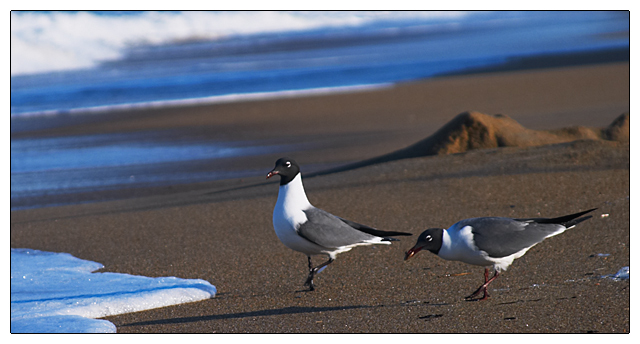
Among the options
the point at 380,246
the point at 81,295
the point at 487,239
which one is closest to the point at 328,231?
the point at 487,239

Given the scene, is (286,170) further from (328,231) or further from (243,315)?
(243,315)

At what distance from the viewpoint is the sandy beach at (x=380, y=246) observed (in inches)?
157

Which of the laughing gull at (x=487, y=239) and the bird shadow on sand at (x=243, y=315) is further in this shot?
the bird shadow on sand at (x=243, y=315)

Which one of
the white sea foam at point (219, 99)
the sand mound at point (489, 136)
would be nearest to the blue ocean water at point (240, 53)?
the white sea foam at point (219, 99)

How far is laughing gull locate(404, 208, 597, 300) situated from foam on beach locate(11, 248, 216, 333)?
5.41 ft

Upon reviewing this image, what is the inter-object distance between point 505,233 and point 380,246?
5.40 feet

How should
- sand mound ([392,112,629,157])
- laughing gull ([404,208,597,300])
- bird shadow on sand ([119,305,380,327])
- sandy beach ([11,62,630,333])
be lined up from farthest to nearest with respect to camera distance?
sand mound ([392,112,629,157])
bird shadow on sand ([119,305,380,327])
sandy beach ([11,62,630,333])
laughing gull ([404,208,597,300])

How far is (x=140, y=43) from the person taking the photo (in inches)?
994

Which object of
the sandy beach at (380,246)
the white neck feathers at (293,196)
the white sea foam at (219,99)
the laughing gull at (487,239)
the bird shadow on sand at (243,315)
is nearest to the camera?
the laughing gull at (487,239)

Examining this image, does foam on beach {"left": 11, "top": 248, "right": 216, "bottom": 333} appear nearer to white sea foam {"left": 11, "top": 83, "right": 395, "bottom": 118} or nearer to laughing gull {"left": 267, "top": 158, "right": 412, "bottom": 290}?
laughing gull {"left": 267, "top": 158, "right": 412, "bottom": 290}

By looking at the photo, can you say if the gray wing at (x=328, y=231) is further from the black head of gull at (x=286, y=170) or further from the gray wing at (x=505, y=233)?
the gray wing at (x=505, y=233)

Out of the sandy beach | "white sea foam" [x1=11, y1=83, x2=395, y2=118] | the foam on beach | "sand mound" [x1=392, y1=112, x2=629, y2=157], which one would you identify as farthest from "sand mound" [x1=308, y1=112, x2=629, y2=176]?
"white sea foam" [x1=11, y1=83, x2=395, y2=118]

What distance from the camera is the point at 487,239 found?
3920 mm

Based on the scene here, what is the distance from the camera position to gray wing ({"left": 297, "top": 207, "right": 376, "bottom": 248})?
13.9 ft
